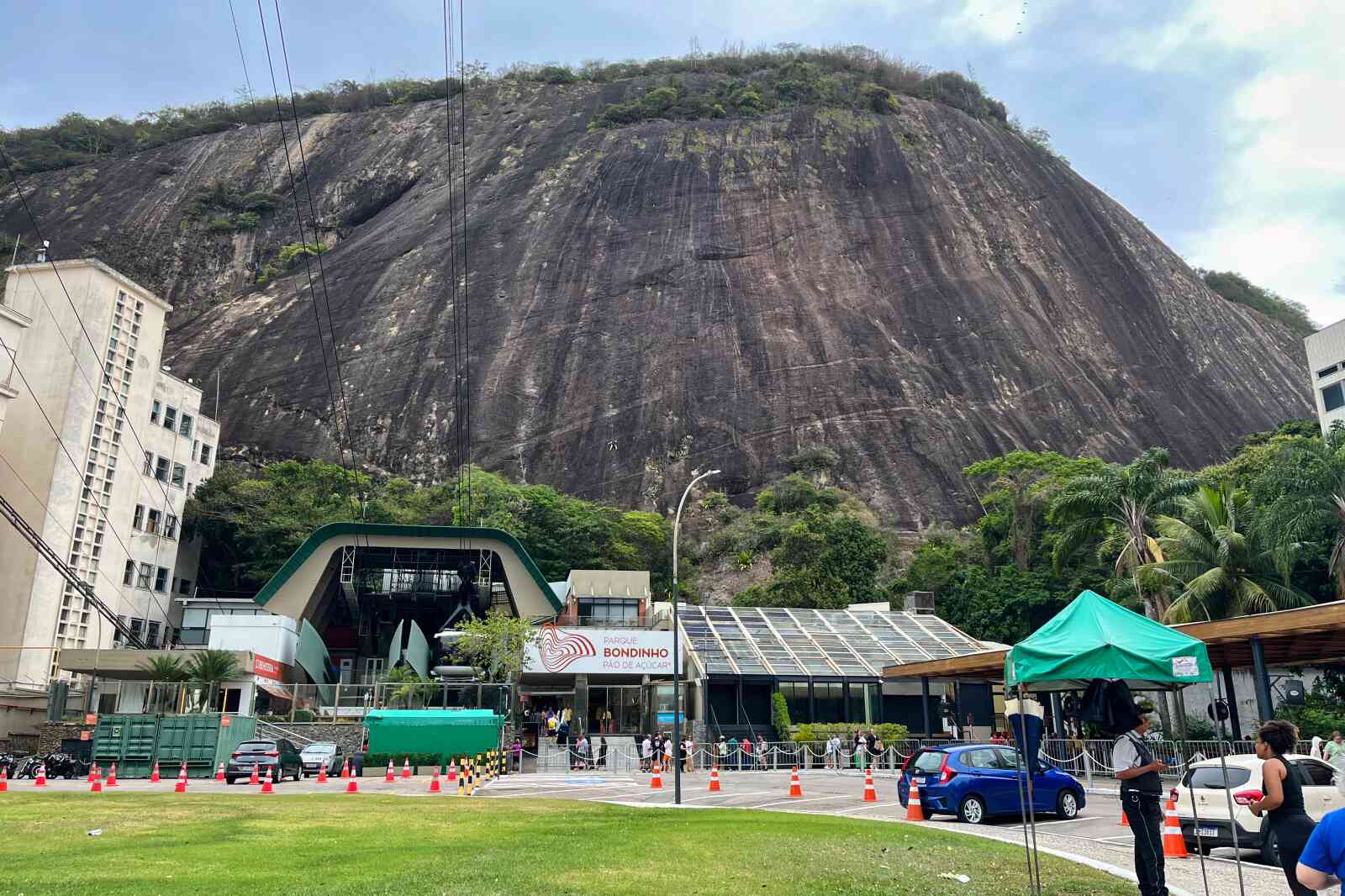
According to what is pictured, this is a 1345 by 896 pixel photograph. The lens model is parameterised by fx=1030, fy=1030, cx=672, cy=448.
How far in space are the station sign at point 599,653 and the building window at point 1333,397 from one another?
35256 millimetres

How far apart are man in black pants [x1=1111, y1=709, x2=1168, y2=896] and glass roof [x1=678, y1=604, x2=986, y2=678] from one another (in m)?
32.3

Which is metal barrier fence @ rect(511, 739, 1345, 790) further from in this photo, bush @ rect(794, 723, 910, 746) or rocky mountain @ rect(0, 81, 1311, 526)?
rocky mountain @ rect(0, 81, 1311, 526)

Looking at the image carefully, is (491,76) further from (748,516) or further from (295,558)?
(295,558)

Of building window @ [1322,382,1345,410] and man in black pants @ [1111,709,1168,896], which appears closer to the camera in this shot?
man in black pants @ [1111,709,1168,896]

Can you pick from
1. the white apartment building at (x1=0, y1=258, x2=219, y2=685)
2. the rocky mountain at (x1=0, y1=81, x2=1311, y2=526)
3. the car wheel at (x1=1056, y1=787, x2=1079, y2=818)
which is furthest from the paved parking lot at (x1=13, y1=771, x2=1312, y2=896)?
the rocky mountain at (x1=0, y1=81, x2=1311, y2=526)

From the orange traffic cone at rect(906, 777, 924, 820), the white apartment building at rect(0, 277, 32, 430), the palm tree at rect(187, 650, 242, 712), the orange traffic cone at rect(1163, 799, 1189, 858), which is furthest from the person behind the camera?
the white apartment building at rect(0, 277, 32, 430)

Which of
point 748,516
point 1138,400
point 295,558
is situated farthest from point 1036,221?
point 295,558

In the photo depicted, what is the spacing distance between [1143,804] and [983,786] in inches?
373

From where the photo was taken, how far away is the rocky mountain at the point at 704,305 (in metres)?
91.6

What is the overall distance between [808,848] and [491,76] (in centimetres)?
14901

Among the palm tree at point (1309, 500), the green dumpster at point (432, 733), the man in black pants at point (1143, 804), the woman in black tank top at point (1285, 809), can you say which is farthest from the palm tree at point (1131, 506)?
the woman in black tank top at point (1285, 809)

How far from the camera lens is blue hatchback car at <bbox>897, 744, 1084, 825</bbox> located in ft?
61.0

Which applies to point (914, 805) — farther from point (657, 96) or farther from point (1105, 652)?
point (657, 96)

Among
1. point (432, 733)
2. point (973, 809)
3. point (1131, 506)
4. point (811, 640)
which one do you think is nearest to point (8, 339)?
point (432, 733)
